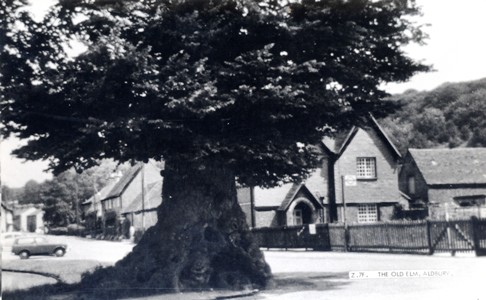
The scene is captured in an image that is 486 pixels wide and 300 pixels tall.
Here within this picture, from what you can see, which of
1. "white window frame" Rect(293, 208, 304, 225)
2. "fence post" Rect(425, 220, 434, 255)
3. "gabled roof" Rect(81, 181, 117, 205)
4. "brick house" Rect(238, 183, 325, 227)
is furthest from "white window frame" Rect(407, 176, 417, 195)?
"gabled roof" Rect(81, 181, 117, 205)

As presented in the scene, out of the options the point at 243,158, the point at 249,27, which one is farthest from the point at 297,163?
the point at 249,27

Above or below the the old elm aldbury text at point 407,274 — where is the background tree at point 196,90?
above

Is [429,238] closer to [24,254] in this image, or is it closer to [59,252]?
[59,252]

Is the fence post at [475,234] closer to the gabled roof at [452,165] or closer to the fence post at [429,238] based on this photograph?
the fence post at [429,238]

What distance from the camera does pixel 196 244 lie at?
15.9m

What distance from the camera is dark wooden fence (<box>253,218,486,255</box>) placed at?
25.0 meters

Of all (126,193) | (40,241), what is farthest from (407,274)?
(126,193)

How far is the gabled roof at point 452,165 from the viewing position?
26.0m

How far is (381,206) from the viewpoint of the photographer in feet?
145

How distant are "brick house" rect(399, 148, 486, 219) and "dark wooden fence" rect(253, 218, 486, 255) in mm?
1691

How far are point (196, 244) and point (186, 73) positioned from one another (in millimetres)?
5498

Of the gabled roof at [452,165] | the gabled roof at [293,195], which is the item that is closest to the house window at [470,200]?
the gabled roof at [452,165]

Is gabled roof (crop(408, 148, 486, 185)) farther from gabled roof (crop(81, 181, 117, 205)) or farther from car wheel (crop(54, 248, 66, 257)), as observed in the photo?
gabled roof (crop(81, 181, 117, 205))

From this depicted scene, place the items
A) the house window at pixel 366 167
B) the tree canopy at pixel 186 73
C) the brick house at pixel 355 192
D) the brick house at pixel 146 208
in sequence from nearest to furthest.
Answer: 1. the tree canopy at pixel 186 73
2. the brick house at pixel 355 192
3. the house window at pixel 366 167
4. the brick house at pixel 146 208
